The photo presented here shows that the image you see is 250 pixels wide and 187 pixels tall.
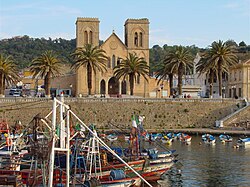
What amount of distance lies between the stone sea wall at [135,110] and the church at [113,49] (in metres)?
16.5

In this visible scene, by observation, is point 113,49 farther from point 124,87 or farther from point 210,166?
point 210,166

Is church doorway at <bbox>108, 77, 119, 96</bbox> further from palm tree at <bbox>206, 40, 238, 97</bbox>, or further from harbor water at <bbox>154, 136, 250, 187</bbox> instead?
harbor water at <bbox>154, 136, 250, 187</bbox>

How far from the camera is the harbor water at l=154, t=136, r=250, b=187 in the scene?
39.0 metres

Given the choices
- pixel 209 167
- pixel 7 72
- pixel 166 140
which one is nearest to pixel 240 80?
pixel 166 140

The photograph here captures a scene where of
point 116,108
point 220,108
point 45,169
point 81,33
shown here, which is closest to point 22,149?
point 45,169

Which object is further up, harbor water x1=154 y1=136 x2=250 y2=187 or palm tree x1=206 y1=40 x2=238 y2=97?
palm tree x1=206 y1=40 x2=238 y2=97

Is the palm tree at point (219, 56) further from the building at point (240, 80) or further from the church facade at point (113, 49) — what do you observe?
the church facade at point (113, 49)

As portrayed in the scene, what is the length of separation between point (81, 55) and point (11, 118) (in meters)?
14.6

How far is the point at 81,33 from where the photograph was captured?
307 feet

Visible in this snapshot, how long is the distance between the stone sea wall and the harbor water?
15.3 metres

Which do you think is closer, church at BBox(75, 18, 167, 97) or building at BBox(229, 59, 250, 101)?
church at BBox(75, 18, 167, 97)

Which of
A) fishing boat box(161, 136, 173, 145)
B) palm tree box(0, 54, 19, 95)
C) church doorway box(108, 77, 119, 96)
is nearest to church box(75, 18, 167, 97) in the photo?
church doorway box(108, 77, 119, 96)

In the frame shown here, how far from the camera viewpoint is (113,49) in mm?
95188

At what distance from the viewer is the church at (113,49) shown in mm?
93250
